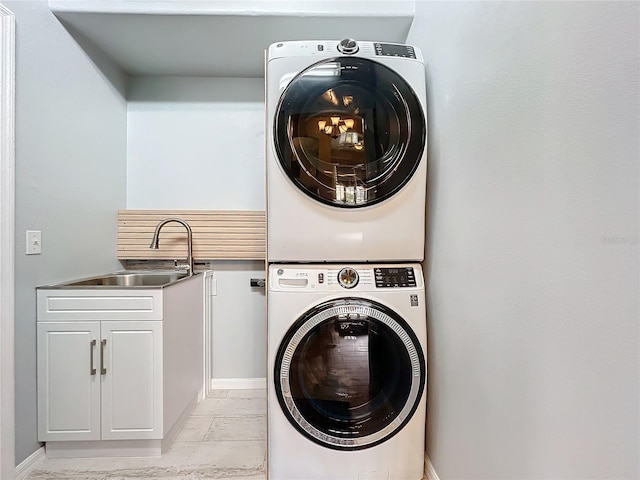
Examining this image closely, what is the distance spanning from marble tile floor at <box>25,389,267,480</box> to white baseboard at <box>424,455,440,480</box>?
75 cm

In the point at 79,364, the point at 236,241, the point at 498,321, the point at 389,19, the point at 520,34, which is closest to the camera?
the point at 520,34

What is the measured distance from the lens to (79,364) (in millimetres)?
1719

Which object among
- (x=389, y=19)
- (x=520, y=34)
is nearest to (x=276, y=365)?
(x=520, y=34)

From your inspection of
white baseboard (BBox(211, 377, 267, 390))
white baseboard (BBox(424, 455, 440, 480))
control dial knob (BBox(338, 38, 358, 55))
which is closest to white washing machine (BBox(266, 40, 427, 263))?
control dial knob (BBox(338, 38, 358, 55))

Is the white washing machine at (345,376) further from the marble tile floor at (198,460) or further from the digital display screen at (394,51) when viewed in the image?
the digital display screen at (394,51)

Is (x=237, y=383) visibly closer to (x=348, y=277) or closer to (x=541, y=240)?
(x=348, y=277)

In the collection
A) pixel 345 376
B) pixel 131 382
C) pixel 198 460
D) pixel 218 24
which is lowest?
pixel 198 460

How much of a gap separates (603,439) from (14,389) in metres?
2.12

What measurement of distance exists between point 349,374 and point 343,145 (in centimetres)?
99

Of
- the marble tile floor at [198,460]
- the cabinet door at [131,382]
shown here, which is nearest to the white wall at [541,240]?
the marble tile floor at [198,460]

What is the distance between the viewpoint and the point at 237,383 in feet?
8.52

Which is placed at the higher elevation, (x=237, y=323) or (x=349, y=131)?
(x=349, y=131)

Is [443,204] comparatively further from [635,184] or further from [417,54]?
[635,184]

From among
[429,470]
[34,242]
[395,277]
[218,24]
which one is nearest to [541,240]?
[395,277]
